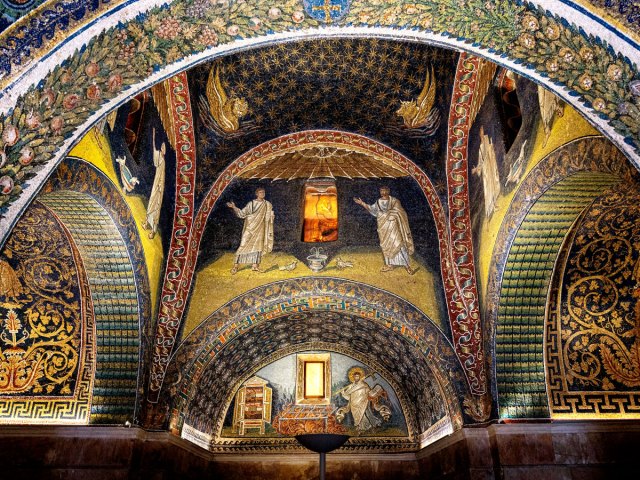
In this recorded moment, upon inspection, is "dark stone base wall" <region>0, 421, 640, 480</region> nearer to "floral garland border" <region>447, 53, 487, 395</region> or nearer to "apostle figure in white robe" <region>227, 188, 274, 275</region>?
"floral garland border" <region>447, 53, 487, 395</region>

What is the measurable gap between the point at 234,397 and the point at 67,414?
327cm

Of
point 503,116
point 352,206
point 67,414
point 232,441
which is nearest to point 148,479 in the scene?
point 67,414

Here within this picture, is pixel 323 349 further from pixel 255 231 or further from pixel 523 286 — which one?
pixel 523 286

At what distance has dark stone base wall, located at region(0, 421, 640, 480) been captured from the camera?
7.69 m

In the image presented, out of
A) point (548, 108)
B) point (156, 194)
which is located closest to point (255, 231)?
point (156, 194)

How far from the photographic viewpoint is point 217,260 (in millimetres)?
9484

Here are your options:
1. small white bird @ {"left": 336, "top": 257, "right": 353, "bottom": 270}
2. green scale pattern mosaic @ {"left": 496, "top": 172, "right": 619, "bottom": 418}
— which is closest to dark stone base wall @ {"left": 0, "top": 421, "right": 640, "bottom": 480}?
green scale pattern mosaic @ {"left": 496, "top": 172, "right": 619, "bottom": 418}

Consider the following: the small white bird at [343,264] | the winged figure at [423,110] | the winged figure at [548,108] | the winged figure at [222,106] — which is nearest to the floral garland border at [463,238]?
the winged figure at [423,110]

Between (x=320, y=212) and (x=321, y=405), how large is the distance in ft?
11.8

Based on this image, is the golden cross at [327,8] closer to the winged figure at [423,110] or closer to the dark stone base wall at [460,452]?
the winged figure at [423,110]

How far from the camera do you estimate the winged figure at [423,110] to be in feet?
28.9

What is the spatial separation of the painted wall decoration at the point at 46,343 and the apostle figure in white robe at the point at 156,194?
1107mm

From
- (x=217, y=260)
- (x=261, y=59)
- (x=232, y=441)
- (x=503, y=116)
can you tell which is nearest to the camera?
(x=503, y=116)

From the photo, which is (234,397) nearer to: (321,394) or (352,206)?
(321,394)
